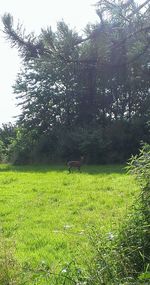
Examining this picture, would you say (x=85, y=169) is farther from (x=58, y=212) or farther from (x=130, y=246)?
(x=130, y=246)

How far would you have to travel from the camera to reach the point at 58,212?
31.3 ft

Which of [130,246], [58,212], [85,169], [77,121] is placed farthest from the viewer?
[77,121]

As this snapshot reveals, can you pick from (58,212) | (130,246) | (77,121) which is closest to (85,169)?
(77,121)

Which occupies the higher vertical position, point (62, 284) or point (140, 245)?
point (140, 245)

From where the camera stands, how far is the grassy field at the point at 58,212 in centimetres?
614

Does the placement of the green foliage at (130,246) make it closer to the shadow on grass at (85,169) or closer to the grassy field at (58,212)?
the grassy field at (58,212)

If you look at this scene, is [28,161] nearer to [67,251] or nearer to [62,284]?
[67,251]

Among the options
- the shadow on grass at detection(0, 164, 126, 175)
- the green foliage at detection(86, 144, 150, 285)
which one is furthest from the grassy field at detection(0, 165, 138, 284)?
the shadow on grass at detection(0, 164, 126, 175)

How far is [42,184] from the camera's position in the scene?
47.5 feet

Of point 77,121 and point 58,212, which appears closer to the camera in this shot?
point 58,212

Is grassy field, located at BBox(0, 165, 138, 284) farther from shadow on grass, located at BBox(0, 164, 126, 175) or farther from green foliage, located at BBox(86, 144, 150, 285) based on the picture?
shadow on grass, located at BBox(0, 164, 126, 175)

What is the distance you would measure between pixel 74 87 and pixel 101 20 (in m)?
21.6

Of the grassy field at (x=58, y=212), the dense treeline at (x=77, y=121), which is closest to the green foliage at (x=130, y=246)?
the grassy field at (x=58, y=212)

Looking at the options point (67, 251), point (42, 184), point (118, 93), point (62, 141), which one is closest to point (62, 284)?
point (67, 251)
